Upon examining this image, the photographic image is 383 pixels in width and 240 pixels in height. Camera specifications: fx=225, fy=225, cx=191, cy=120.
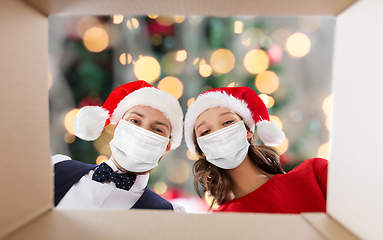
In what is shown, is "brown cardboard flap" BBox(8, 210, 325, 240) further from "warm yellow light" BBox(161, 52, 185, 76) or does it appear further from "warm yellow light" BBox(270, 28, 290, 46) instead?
"warm yellow light" BBox(270, 28, 290, 46)

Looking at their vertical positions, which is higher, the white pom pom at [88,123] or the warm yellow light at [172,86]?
the warm yellow light at [172,86]

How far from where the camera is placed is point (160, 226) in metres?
0.32

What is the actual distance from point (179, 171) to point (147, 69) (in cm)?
65

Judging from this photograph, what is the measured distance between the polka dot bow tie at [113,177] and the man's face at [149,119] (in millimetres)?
257

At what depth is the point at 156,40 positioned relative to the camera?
4.30 ft

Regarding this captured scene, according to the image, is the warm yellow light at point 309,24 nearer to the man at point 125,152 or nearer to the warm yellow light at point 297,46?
the warm yellow light at point 297,46

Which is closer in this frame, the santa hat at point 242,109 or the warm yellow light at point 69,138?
the santa hat at point 242,109

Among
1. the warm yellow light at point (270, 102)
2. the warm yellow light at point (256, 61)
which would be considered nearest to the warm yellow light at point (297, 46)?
the warm yellow light at point (256, 61)

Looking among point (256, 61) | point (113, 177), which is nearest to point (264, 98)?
point (256, 61)

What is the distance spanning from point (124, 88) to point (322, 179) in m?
1.10

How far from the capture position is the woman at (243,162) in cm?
99

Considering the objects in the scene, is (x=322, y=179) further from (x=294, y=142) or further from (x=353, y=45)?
(x=353, y=45)

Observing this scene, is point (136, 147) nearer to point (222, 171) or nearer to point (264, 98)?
point (222, 171)

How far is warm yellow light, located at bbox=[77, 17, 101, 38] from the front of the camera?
1.31 meters
